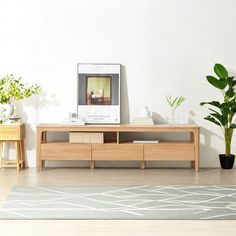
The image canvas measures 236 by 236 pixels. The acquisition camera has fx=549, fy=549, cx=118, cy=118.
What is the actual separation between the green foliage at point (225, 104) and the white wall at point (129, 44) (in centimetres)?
26

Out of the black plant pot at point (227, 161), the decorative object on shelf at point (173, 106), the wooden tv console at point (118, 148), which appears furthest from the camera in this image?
the decorative object on shelf at point (173, 106)

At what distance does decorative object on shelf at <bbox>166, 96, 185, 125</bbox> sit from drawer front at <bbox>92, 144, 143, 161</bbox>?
602 millimetres

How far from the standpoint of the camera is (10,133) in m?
6.85

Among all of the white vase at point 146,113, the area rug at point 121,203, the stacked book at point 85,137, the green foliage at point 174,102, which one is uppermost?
the green foliage at point 174,102

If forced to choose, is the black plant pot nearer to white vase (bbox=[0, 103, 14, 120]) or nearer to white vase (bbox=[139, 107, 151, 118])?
white vase (bbox=[139, 107, 151, 118])

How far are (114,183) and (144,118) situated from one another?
4.27ft

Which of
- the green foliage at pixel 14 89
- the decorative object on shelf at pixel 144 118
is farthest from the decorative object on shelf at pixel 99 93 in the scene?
the green foliage at pixel 14 89

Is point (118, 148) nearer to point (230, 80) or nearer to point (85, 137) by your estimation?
point (85, 137)

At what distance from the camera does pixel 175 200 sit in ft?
16.4

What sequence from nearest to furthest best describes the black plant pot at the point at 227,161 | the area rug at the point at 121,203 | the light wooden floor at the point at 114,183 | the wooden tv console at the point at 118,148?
the light wooden floor at the point at 114,183 < the area rug at the point at 121,203 < the wooden tv console at the point at 118,148 < the black plant pot at the point at 227,161

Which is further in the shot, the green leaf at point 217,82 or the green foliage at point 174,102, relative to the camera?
the green foliage at point 174,102

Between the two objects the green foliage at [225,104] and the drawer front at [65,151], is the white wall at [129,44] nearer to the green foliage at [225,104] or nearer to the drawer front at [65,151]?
the green foliage at [225,104]

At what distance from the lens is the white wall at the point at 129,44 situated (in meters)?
7.14

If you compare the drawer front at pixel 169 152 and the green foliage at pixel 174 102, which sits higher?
the green foliage at pixel 174 102
